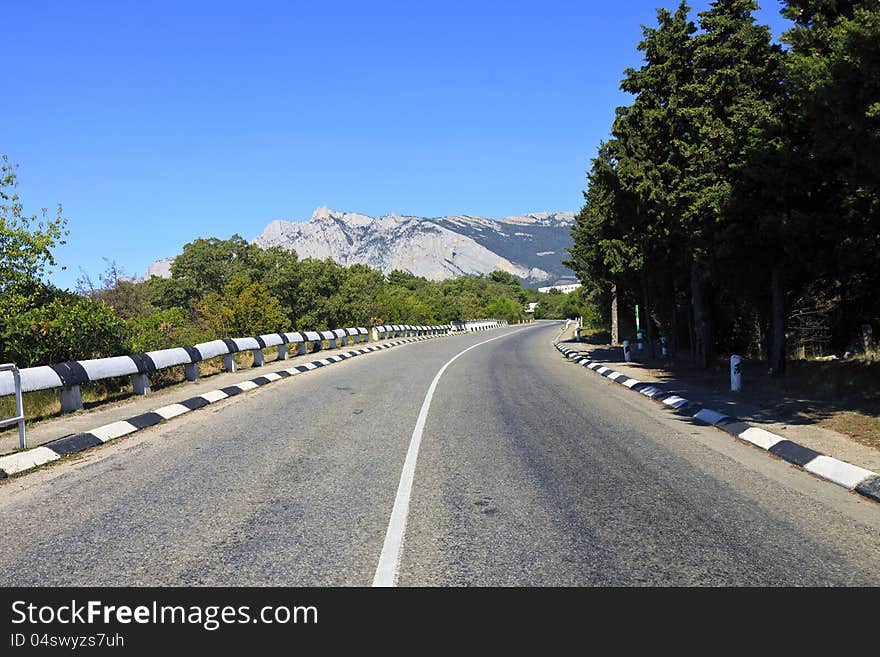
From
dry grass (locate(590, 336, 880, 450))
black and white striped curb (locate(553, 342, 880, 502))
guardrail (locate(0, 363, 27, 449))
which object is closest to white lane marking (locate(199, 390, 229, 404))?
guardrail (locate(0, 363, 27, 449))

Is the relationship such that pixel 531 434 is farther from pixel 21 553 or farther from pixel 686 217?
pixel 686 217

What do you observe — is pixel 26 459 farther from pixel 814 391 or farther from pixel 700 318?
pixel 700 318

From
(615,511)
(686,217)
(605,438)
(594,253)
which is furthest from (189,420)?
(594,253)

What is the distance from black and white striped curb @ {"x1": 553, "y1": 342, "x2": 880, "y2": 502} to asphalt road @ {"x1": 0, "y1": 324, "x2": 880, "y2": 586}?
0.24 m

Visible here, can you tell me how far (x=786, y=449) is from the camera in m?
8.42

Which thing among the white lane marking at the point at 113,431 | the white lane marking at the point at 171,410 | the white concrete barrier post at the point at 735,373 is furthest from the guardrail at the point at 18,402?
the white concrete barrier post at the point at 735,373

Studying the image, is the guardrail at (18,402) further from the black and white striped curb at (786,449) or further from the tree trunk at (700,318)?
the tree trunk at (700,318)

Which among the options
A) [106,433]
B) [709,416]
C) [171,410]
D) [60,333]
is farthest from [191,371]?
[709,416]

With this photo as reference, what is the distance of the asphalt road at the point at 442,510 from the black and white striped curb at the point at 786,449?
0.78 feet

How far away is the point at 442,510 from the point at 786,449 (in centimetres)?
474

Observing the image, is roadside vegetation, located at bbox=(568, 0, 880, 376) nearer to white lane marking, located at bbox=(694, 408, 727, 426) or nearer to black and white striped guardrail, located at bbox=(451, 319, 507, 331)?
white lane marking, located at bbox=(694, 408, 727, 426)

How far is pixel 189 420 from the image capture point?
11695mm

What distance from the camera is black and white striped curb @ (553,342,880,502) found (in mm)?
6777

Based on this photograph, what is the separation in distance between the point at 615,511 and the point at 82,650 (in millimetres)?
3933
